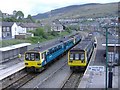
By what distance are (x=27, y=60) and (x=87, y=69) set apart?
254 inches

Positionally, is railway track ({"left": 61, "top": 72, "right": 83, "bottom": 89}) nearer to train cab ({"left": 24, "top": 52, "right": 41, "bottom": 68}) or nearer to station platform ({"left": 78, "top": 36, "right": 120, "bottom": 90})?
station platform ({"left": 78, "top": 36, "right": 120, "bottom": 90})

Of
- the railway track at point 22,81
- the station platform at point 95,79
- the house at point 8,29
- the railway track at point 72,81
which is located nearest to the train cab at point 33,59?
the railway track at point 22,81

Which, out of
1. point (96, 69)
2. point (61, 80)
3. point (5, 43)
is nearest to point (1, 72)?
point (61, 80)

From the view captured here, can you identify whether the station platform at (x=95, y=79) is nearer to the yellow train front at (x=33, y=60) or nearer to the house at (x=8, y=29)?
the yellow train front at (x=33, y=60)

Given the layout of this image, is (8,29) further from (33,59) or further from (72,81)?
(72,81)

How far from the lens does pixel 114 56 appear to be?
35281 millimetres

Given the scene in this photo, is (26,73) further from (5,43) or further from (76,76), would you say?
(5,43)

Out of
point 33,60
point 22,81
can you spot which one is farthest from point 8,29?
point 22,81

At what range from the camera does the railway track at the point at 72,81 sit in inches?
947

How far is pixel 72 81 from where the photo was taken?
26.2m

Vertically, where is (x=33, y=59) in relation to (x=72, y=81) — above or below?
above

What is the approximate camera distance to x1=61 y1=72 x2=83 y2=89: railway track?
24.1 m

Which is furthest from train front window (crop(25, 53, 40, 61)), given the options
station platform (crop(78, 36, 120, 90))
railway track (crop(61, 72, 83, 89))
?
station platform (crop(78, 36, 120, 90))

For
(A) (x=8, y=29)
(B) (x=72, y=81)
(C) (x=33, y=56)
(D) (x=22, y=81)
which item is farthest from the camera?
(A) (x=8, y=29)
